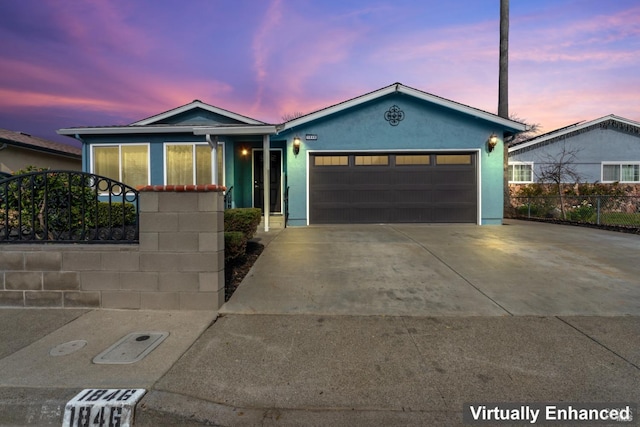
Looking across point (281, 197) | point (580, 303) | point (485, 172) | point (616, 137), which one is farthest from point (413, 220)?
point (616, 137)

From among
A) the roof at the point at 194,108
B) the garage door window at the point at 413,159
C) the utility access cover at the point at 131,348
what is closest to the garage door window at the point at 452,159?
the garage door window at the point at 413,159

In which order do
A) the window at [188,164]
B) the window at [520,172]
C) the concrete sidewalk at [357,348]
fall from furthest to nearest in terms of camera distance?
the window at [520,172] → the window at [188,164] → the concrete sidewalk at [357,348]

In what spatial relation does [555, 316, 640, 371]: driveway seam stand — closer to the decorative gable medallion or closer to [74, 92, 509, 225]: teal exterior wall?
[74, 92, 509, 225]: teal exterior wall

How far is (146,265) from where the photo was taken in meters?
4.12

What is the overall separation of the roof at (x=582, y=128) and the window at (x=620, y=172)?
1808mm

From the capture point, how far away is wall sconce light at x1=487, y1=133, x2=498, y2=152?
1068cm

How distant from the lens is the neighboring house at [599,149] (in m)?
17.8

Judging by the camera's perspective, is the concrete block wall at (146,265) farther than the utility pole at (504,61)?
No

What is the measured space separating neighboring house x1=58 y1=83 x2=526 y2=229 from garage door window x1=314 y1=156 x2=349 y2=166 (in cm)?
3

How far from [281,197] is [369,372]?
952 centimetres

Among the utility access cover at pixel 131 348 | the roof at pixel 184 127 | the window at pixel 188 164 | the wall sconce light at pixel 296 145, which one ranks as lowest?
the utility access cover at pixel 131 348

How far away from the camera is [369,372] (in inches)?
109

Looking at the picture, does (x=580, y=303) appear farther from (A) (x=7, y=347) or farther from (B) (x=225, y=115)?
(B) (x=225, y=115)

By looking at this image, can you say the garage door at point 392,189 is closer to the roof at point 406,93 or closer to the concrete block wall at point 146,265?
the roof at point 406,93
